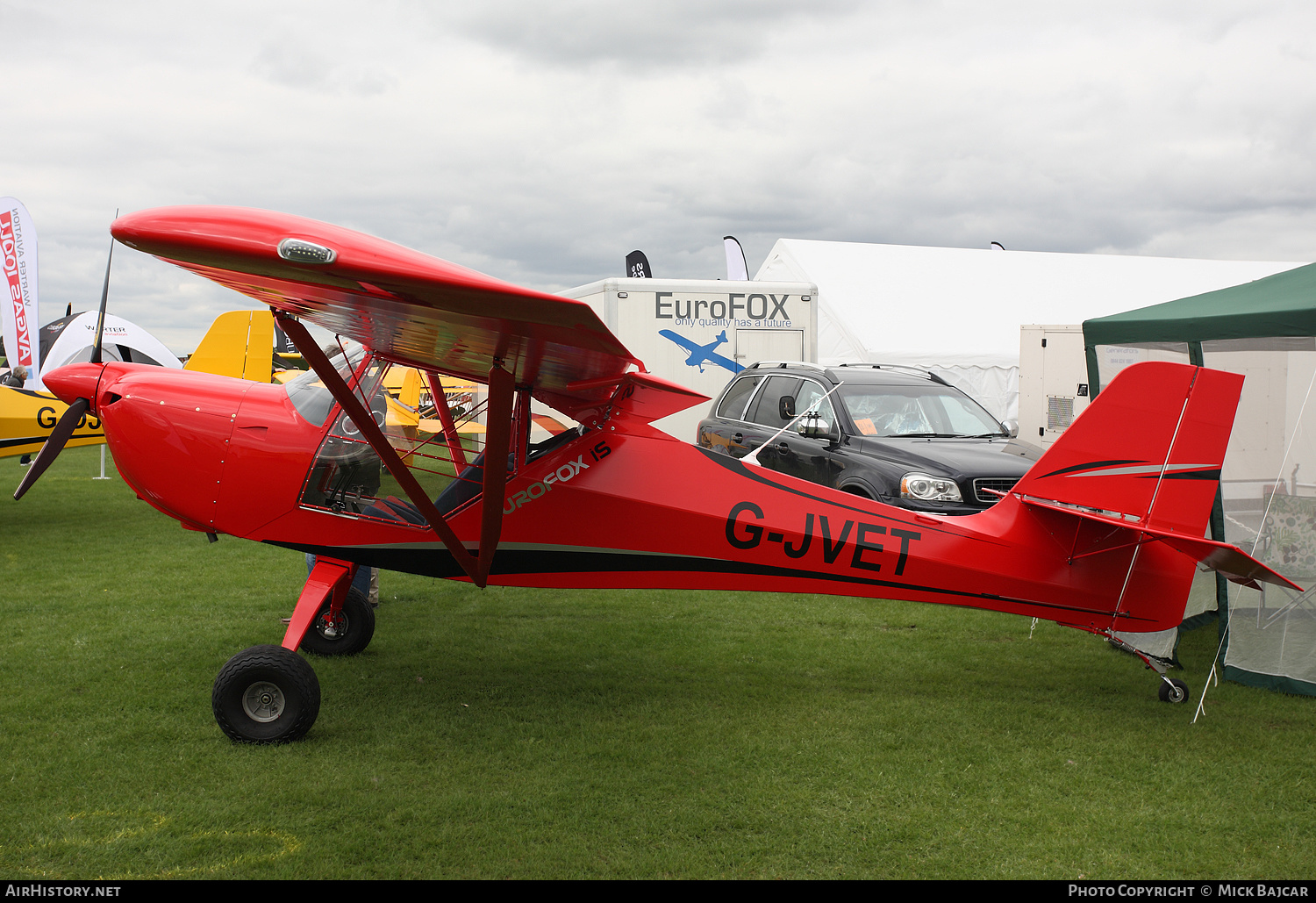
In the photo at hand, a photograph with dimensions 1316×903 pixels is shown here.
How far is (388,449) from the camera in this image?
4.34 m

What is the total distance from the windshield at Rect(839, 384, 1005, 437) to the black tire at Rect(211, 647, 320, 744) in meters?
5.60

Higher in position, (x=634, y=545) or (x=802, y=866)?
(x=634, y=545)

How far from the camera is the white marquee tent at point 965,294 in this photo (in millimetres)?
16641

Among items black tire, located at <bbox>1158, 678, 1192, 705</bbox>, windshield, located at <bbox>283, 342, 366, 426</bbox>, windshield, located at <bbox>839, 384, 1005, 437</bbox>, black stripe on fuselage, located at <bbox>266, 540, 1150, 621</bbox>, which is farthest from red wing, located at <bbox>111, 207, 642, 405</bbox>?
windshield, located at <bbox>839, 384, 1005, 437</bbox>

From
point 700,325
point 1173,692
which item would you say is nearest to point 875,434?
point 1173,692

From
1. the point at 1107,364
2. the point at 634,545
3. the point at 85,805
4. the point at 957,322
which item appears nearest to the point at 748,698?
the point at 634,545

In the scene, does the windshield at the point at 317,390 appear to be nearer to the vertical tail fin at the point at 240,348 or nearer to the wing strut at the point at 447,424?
the wing strut at the point at 447,424

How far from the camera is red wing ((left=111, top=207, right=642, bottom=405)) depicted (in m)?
3.07

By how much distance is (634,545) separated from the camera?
4.99 m

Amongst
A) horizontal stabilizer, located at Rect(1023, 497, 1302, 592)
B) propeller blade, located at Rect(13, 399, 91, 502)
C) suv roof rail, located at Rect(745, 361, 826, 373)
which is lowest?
horizontal stabilizer, located at Rect(1023, 497, 1302, 592)

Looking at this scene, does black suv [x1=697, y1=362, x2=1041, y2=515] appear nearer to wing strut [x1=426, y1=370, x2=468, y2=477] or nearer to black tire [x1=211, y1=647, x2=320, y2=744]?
wing strut [x1=426, y1=370, x2=468, y2=477]
